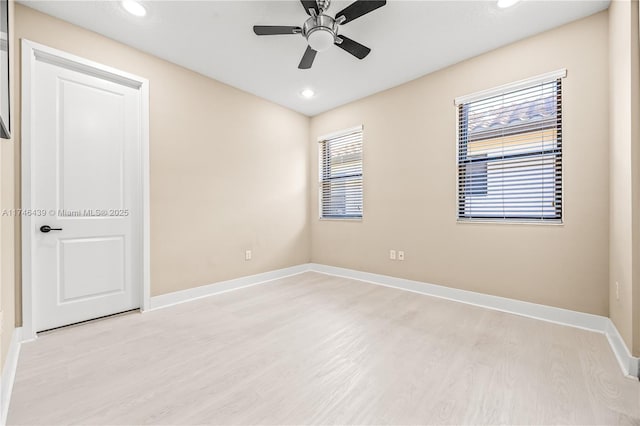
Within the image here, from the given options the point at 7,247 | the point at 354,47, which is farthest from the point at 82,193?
the point at 354,47

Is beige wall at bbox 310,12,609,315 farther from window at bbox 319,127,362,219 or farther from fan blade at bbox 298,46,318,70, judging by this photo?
fan blade at bbox 298,46,318,70

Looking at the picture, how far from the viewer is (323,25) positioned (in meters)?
2.20

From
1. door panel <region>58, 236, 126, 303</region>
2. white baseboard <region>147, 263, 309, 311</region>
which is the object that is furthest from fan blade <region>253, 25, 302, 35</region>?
white baseboard <region>147, 263, 309, 311</region>

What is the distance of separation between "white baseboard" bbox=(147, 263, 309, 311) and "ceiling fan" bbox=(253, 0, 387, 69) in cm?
280

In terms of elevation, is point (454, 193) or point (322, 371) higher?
point (454, 193)

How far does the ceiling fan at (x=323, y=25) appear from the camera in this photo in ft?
6.68

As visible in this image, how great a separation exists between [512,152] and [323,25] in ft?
7.23

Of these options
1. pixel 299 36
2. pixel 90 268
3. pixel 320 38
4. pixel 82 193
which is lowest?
pixel 90 268

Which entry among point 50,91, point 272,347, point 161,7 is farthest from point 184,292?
point 161,7

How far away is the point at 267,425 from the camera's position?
1314 millimetres

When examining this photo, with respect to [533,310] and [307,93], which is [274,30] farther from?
[533,310]

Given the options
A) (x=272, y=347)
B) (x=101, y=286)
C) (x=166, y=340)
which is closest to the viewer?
(x=272, y=347)

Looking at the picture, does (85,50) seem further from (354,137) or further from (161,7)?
(354,137)

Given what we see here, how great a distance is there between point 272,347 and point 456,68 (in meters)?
3.48
